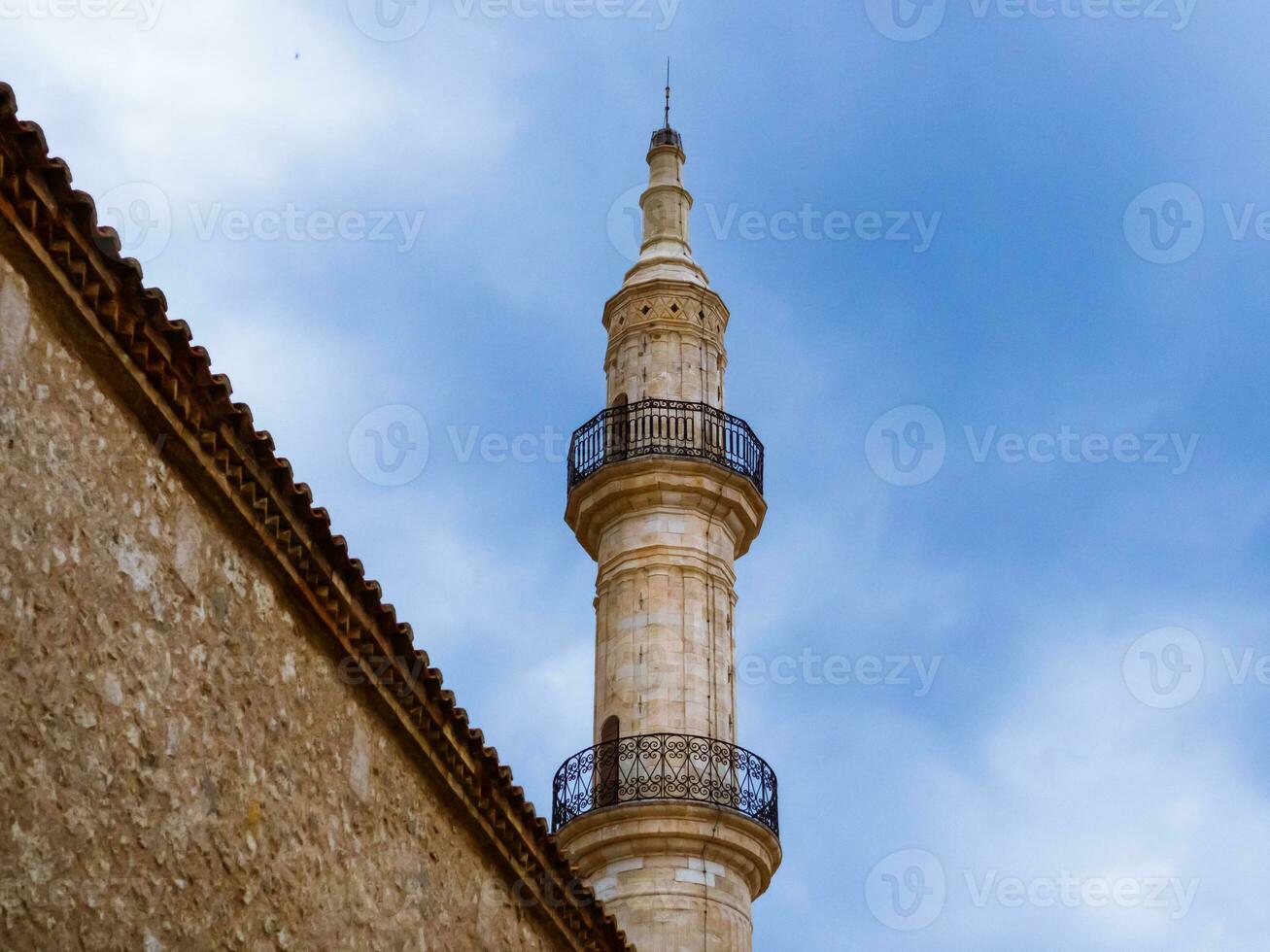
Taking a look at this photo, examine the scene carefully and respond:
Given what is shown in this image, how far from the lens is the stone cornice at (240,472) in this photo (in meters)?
7.56

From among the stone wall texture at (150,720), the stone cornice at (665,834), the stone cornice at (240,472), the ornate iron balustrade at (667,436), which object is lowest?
the stone wall texture at (150,720)

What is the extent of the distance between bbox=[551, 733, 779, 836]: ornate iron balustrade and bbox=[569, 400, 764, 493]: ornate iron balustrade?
3.78 m

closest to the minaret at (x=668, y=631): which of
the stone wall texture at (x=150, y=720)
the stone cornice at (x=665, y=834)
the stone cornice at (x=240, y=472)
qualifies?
the stone cornice at (x=665, y=834)

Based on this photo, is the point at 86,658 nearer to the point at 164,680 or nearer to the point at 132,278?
the point at 164,680

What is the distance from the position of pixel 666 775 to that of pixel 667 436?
15.2 feet

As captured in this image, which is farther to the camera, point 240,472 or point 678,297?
point 678,297

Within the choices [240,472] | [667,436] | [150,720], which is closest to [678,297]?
[667,436]

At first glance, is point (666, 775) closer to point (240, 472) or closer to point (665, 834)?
point (665, 834)

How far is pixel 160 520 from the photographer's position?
27.3 ft

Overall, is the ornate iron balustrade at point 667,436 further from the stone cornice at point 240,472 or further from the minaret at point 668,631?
the stone cornice at point 240,472

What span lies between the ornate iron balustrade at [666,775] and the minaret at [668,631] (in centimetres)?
2

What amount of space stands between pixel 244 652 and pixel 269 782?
607 mm

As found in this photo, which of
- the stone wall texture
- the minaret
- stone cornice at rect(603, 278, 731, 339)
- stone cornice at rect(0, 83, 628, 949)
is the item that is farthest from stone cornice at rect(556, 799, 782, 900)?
the stone wall texture

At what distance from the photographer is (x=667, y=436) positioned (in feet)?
79.5
